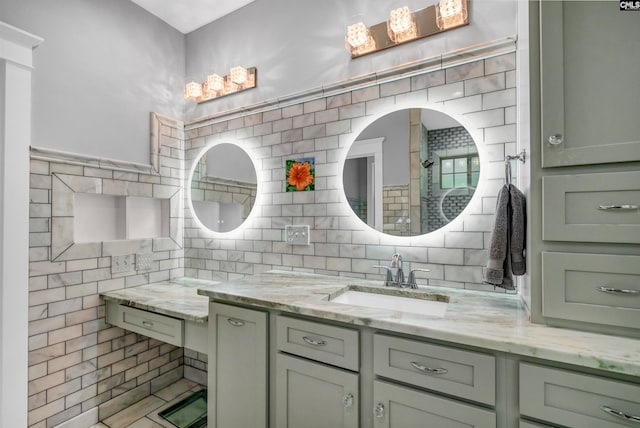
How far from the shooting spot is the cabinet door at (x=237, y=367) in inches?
58.5

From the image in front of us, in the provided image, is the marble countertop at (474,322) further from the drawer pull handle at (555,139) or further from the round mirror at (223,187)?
the round mirror at (223,187)

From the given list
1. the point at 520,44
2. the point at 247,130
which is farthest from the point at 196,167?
the point at 520,44

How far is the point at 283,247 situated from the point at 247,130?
37.4 inches

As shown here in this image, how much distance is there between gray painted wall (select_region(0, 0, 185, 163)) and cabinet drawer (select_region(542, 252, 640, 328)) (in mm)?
2640

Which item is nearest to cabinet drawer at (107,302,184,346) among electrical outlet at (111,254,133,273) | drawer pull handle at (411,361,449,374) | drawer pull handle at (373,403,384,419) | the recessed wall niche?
electrical outlet at (111,254,133,273)

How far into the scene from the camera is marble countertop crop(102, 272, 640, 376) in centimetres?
92

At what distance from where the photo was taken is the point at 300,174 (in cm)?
219

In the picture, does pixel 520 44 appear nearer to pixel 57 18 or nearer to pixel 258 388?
pixel 258 388

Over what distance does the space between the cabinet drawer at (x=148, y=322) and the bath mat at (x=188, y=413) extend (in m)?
0.65

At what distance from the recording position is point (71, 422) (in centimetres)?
201

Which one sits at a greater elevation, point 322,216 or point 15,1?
point 15,1

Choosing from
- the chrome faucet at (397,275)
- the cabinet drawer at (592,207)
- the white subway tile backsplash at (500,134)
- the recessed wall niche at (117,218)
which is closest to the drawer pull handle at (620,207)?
the cabinet drawer at (592,207)

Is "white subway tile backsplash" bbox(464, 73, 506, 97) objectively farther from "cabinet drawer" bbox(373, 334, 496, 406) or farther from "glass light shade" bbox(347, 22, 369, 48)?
"cabinet drawer" bbox(373, 334, 496, 406)

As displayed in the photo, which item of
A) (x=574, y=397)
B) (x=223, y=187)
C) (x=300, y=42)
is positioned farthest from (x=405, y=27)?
(x=574, y=397)
